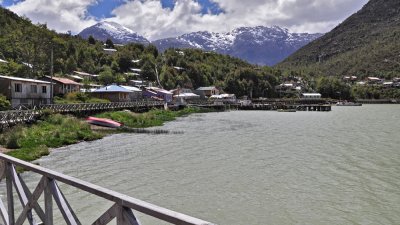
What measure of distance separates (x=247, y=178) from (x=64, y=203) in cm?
1822

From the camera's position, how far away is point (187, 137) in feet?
149

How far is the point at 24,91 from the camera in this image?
54.6 m

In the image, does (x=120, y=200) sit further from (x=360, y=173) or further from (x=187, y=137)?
(x=187, y=137)

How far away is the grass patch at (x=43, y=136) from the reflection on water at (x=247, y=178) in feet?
5.10

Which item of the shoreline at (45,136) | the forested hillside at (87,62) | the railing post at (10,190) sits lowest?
the shoreline at (45,136)

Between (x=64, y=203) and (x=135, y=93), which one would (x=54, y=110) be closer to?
(x=64, y=203)

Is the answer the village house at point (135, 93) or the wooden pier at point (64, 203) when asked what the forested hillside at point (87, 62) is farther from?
the wooden pier at point (64, 203)

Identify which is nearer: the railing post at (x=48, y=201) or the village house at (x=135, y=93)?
the railing post at (x=48, y=201)

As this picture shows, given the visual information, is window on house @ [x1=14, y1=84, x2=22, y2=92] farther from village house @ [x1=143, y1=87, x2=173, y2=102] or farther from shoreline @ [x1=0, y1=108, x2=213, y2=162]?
village house @ [x1=143, y1=87, x2=173, y2=102]

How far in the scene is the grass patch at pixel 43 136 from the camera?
30184 mm

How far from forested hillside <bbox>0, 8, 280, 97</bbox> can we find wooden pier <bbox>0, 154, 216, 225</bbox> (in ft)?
235

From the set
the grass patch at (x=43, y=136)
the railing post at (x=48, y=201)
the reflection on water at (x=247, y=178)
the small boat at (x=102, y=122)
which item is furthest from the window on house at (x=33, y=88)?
the railing post at (x=48, y=201)

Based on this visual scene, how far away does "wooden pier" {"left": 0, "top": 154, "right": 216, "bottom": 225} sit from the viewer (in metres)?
4.23

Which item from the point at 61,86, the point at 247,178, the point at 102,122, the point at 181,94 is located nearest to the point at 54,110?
the point at 102,122
